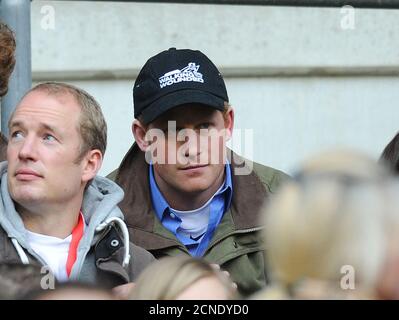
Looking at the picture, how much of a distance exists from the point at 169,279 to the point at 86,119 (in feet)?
4.82

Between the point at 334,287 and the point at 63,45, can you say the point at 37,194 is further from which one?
the point at 63,45

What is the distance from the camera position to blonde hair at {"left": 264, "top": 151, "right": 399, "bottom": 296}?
3.42 ft

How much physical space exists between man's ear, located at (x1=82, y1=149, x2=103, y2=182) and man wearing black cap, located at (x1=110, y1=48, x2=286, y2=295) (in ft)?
0.67

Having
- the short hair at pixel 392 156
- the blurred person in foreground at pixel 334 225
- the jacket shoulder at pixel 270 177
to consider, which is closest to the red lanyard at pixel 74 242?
the jacket shoulder at pixel 270 177

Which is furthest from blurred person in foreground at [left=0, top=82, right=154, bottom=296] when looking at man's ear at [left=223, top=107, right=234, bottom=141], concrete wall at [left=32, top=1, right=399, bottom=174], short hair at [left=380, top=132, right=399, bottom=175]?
concrete wall at [left=32, top=1, right=399, bottom=174]

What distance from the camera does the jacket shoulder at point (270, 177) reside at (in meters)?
3.33

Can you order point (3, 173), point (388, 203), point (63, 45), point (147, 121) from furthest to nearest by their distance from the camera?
1. point (63, 45)
2. point (147, 121)
3. point (3, 173)
4. point (388, 203)

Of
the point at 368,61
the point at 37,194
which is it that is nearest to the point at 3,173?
the point at 37,194

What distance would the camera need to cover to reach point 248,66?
526 centimetres

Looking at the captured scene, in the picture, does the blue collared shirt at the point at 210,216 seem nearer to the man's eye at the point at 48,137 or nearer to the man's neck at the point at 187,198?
the man's neck at the point at 187,198

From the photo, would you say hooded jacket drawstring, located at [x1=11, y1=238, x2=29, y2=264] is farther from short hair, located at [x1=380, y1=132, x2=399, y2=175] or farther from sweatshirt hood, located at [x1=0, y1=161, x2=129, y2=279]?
short hair, located at [x1=380, y1=132, x2=399, y2=175]

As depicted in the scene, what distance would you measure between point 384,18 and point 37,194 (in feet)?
9.87

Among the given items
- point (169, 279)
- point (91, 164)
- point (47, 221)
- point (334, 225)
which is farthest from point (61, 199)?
point (334, 225)

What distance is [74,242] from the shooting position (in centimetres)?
279
